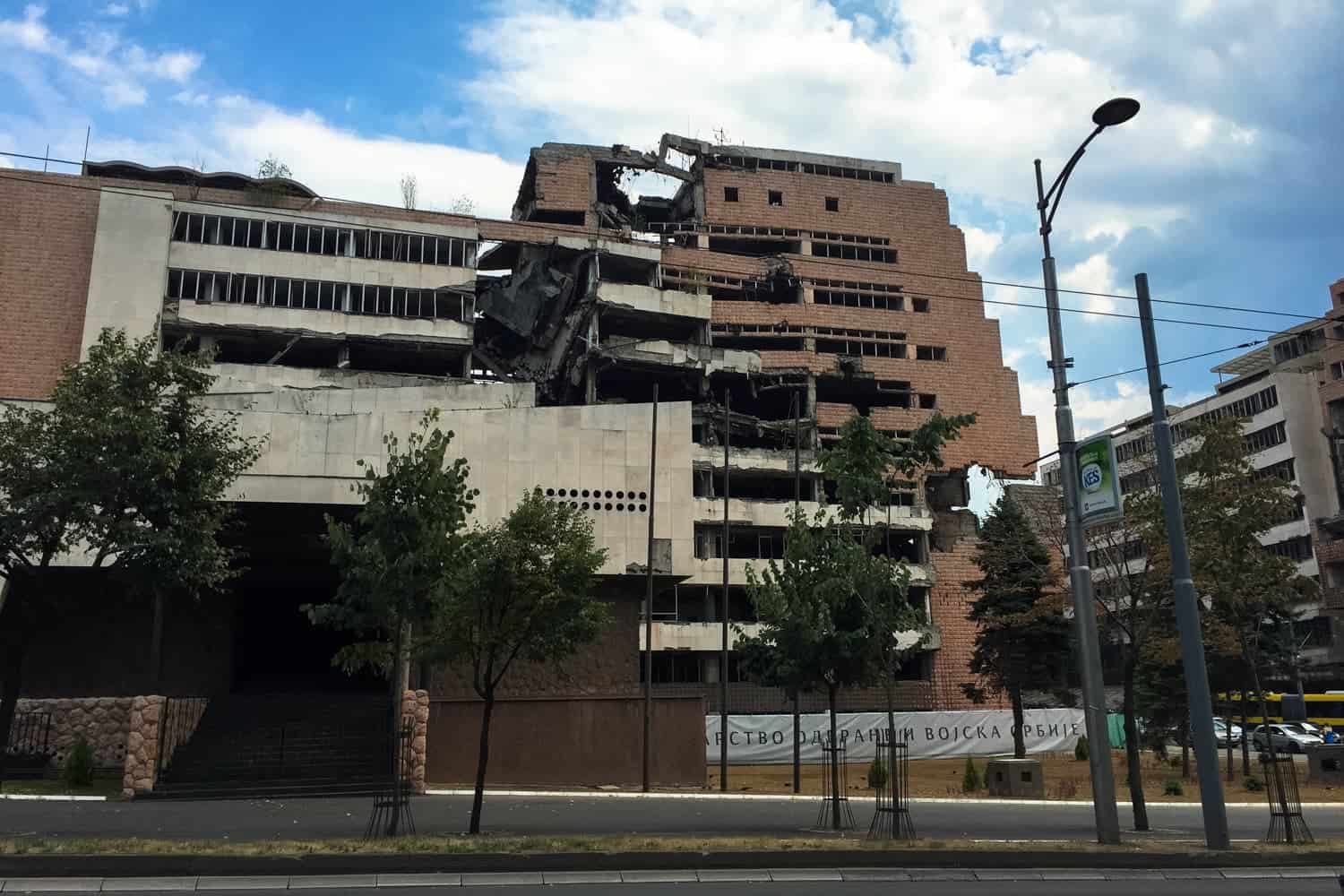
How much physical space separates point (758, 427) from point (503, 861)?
2229 inches

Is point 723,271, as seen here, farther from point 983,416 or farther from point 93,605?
point 93,605

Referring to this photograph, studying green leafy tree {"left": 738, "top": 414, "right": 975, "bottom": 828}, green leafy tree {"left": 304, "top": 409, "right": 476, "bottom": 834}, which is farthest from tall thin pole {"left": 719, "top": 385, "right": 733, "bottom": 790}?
green leafy tree {"left": 304, "top": 409, "right": 476, "bottom": 834}

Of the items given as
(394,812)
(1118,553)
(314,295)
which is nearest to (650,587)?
(1118,553)

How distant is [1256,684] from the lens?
27766 mm

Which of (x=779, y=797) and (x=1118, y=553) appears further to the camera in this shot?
(x=1118, y=553)

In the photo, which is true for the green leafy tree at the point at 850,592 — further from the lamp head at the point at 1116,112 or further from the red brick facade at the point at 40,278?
the red brick facade at the point at 40,278

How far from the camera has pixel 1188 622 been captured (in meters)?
13.8

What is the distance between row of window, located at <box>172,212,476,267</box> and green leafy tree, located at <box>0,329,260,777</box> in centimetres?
3974

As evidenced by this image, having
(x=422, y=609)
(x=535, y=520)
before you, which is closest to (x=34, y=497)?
(x=422, y=609)

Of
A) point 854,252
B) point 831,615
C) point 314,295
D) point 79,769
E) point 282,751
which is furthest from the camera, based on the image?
point 854,252

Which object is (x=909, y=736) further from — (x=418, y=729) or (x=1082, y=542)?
(x=1082, y=542)

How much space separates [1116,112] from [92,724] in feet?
89.1

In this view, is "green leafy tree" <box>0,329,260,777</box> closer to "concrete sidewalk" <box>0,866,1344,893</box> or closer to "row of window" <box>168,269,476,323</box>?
"concrete sidewalk" <box>0,866,1344,893</box>

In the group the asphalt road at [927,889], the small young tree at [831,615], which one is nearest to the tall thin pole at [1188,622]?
the asphalt road at [927,889]
